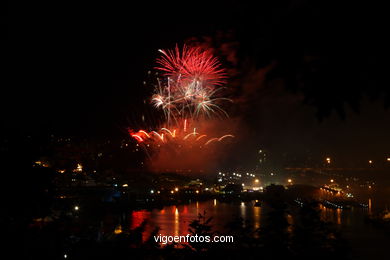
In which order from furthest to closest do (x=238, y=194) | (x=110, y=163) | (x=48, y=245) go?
1. (x=238, y=194)
2. (x=110, y=163)
3. (x=48, y=245)

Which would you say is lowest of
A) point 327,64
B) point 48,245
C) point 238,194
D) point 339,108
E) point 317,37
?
point 238,194

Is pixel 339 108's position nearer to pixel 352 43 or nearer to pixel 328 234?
pixel 352 43

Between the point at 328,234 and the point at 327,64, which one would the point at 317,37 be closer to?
the point at 327,64

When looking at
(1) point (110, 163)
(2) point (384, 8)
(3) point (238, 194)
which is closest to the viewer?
(2) point (384, 8)

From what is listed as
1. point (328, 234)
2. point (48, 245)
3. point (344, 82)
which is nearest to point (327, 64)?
point (344, 82)

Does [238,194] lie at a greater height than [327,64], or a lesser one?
lesser

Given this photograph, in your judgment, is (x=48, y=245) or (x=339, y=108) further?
(x=48, y=245)

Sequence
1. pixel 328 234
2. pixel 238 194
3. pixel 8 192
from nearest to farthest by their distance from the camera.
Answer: pixel 328 234 → pixel 8 192 → pixel 238 194

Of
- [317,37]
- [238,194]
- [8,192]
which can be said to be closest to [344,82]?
[317,37]

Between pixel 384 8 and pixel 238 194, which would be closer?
pixel 384 8
